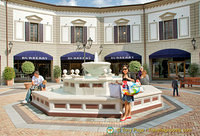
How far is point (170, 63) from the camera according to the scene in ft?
72.5

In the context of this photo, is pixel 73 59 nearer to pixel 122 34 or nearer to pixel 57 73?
pixel 57 73

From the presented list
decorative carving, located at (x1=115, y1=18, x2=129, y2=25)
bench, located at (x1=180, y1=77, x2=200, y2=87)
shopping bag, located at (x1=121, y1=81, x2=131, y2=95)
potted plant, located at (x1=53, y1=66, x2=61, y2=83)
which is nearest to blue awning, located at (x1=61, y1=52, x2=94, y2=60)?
potted plant, located at (x1=53, y1=66, x2=61, y2=83)

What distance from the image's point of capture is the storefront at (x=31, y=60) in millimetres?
19695

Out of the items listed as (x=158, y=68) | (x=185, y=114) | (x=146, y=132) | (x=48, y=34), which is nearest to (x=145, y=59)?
(x=158, y=68)

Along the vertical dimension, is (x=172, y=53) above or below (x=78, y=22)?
below

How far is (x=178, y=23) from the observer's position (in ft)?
65.0

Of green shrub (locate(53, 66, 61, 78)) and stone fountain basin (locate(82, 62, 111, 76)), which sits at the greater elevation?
stone fountain basin (locate(82, 62, 111, 76))

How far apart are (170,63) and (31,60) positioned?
19.1 m

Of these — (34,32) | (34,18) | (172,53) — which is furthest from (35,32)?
(172,53)

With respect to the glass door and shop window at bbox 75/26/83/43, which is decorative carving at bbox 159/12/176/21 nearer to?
the glass door

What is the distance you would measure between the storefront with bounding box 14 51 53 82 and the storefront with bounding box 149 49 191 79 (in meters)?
14.3

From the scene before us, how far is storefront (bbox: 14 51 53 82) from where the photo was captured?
1970cm

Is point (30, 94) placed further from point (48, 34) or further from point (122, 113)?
point (48, 34)

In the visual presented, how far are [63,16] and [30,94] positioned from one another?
16268 mm
